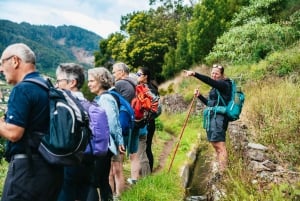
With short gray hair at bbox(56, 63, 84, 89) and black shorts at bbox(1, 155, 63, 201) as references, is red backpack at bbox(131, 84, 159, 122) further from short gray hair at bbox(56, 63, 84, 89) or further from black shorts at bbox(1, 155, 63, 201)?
black shorts at bbox(1, 155, 63, 201)

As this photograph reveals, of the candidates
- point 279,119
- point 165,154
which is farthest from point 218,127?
point 165,154

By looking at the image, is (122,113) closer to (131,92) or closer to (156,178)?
(131,92)

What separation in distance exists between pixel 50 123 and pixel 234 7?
86.2 ft

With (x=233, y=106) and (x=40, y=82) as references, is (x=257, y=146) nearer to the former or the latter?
(x=233, y=106)

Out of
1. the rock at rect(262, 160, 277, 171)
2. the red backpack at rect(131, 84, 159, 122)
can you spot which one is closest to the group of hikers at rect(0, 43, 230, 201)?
the red backpack at rect(131, 84, 159, 122)

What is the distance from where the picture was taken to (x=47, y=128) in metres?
3.53

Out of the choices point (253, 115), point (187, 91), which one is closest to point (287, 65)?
point (253, 115)

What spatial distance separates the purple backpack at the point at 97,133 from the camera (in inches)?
181

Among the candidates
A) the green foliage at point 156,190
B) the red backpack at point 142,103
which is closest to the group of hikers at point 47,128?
the red backpack at point 142,103

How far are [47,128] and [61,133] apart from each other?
16cm

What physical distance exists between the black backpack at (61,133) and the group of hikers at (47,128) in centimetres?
7

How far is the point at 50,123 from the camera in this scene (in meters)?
3.47

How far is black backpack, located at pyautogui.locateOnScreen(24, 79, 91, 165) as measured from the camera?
11.3ft

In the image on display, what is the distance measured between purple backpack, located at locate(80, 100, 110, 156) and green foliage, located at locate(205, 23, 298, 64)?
40.3 feet
